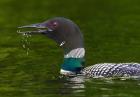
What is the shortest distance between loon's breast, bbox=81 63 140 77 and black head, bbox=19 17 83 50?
56cm

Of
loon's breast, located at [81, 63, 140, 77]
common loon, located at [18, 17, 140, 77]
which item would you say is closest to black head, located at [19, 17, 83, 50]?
common loon, located at [18, 17, 140, 77]

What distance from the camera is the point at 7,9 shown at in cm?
2414

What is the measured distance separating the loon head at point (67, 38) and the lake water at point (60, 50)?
35 cm

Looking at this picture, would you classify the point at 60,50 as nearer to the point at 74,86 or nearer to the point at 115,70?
the point at 115,70

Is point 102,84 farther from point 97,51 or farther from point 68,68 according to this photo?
point 97,51

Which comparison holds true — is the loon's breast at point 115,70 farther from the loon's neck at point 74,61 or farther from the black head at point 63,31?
the black head at point 63,31

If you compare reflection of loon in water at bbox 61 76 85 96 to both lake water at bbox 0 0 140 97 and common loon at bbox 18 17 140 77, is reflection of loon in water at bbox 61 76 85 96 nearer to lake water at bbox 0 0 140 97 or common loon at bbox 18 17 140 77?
lake water at bbox 0 0 140 97

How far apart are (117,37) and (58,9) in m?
6.13

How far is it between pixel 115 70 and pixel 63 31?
45.7 inches

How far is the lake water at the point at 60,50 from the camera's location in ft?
39.0

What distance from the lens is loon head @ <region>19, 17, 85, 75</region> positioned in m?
13.1

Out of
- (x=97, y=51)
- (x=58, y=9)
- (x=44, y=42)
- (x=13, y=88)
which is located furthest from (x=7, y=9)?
(x=13, y=88)

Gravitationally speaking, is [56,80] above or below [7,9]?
below

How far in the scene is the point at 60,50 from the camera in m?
16.5
